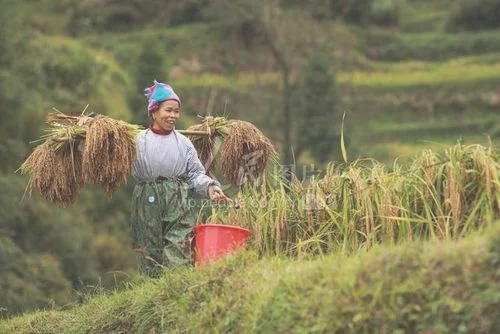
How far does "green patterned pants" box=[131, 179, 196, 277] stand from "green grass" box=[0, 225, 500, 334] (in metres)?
1.01

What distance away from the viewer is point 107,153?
668cm

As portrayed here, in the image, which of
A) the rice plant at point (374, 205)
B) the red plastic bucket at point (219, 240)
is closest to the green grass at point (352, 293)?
the red plastic bucket at point (219, 240)

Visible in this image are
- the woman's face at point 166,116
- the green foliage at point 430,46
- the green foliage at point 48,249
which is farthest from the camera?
the green foliage at point 430,46

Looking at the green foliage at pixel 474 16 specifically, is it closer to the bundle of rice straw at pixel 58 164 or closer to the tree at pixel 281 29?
the tree at pixel 281 29

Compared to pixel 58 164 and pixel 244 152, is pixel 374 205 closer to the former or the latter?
pixel 244 152

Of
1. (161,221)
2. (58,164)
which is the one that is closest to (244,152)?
(161,221)

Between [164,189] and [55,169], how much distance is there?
646 millimetres

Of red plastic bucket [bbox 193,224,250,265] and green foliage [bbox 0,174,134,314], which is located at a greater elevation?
red plastic bucket [bbox 193,224,250,265]

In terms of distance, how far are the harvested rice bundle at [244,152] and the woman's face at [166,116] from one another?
0.50m

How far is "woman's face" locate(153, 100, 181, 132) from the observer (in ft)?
A: 22.9

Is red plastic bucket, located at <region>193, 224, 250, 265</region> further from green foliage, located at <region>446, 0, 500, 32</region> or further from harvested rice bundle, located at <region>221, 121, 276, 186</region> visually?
green foliage, located at <region>446, 0, 500, 32</region>

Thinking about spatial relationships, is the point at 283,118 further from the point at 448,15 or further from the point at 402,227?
the point at 402,227

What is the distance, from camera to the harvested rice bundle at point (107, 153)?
21.8 ft

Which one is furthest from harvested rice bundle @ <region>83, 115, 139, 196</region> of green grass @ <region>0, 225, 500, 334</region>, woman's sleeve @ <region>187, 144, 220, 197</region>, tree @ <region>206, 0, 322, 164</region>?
tree @ <region>206, 0, 322, 164</region>
